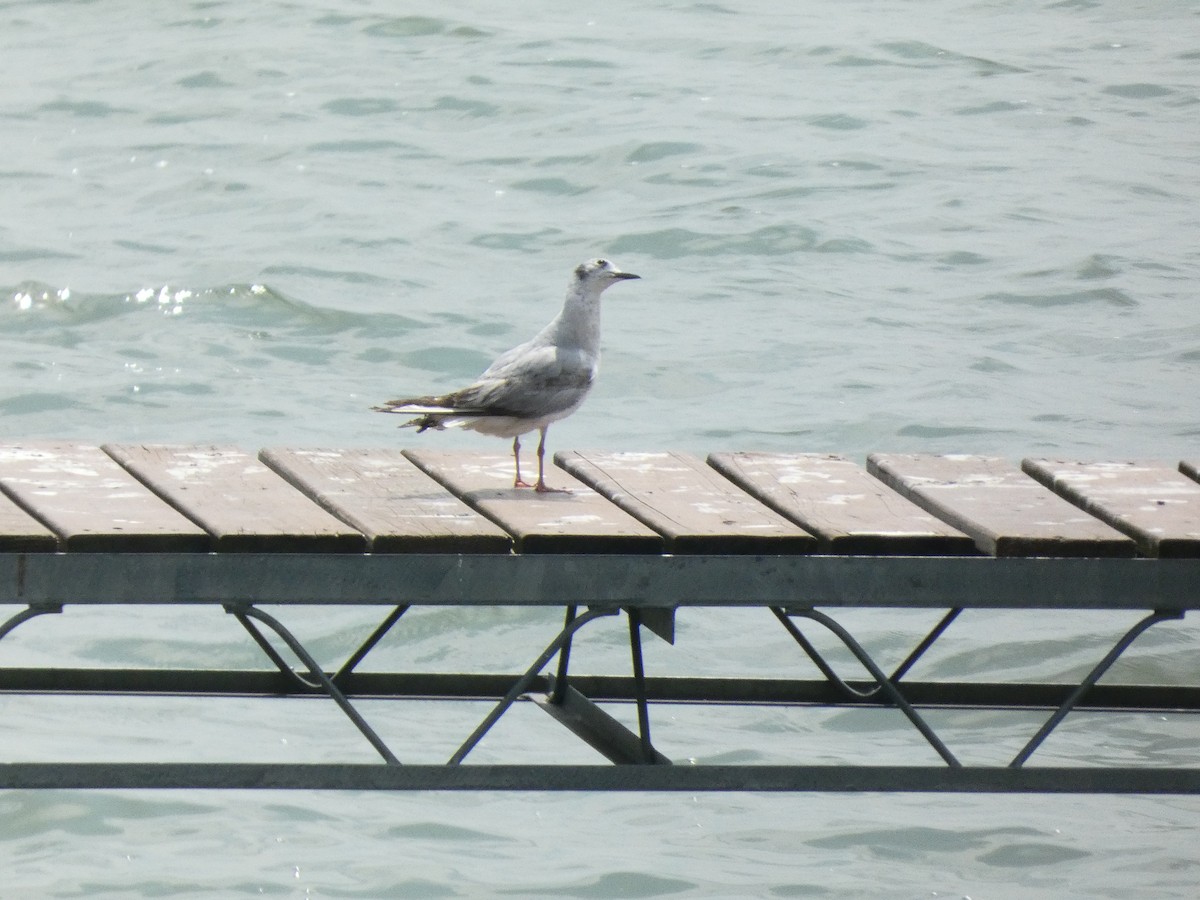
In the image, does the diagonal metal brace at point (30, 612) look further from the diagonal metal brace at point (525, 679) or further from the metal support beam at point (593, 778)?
the diagonal metal brace at point (525, 679)

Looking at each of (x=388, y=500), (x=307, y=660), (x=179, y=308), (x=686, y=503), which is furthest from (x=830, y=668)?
(x=179, y=308)

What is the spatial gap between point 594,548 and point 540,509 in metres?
0.26

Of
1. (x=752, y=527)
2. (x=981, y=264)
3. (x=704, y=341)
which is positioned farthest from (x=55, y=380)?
(x=752, y=527)

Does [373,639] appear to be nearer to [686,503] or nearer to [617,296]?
[686,503]

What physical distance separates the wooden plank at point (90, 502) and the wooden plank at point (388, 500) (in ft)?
1.09

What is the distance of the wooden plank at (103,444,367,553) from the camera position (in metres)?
3.87

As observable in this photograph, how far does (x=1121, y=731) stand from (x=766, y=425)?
3.96 meters

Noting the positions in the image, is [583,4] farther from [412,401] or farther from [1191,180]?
[412,401]

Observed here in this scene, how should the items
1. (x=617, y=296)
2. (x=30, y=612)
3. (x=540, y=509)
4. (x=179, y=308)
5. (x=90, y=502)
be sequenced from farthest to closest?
(x=617, y=296)
(x=179, y=308)
(x=540, y=509)
(x=90, y=502)
(x=30, y=612)

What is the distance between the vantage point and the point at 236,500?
416cm

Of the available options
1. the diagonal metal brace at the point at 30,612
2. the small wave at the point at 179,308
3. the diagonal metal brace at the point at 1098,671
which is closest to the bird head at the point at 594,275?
the diagonal metal brace at the point at 1098,671

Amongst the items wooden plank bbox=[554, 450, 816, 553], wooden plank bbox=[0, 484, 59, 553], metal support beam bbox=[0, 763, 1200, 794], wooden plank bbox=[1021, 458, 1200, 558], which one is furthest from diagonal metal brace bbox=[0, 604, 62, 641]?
wooden plank bbox=[1021, 458, 1200, 558]

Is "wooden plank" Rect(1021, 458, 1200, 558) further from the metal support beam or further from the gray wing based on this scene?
the gray wing

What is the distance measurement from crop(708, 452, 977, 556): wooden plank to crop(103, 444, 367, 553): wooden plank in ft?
3.11
